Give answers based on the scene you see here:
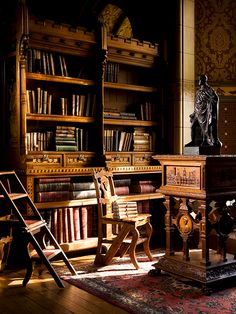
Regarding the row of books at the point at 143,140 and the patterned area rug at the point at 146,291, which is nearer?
the patterned area rug at the point at 146,291

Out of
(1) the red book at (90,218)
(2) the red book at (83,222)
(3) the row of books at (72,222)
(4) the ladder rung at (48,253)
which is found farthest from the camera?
(1) the red book at (90,218)

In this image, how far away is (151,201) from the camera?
5.34 m

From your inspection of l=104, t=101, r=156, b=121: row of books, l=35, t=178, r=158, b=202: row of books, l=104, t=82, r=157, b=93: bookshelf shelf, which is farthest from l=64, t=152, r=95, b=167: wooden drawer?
l=104, t=82, r=157, b=93: bookshelf shelf

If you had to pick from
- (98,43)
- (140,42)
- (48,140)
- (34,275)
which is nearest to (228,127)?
(140,42)

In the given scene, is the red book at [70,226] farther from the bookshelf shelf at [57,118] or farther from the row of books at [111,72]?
the row of books at [111,72]

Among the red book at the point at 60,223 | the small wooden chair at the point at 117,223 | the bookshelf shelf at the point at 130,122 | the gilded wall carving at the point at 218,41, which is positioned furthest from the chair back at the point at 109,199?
the gilded wall carving at the point at 218,41

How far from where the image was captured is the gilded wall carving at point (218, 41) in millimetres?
5801

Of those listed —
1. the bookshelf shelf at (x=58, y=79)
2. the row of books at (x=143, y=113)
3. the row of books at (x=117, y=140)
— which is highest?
the bookshelf shelf at (x=58, y=79)

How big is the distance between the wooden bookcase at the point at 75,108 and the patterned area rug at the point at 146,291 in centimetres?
70

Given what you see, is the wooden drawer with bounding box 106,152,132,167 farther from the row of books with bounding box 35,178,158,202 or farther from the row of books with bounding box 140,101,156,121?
the row of books with bounding box 140,101,156,121

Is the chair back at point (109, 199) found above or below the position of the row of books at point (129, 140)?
below

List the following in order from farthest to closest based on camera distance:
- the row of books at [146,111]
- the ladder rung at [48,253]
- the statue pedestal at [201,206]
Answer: the row of books at [146,111] → the ladder rung at [48,253] → the statue pedestal at [201,206]

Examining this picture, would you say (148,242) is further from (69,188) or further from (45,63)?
(45,63)

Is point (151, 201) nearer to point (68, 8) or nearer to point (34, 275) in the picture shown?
point (34, 275)
